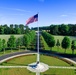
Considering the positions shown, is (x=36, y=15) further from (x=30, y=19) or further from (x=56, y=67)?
(x=56, y=67)

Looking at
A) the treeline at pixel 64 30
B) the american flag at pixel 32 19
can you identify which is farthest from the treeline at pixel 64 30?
the american flag at pixel 32 19

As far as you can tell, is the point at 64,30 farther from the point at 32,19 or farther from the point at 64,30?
the point at 32,19

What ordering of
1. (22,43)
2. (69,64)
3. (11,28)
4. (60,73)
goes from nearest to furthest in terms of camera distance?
1. (60,73)
2. (69,64)
3. (22,43)
4. (11,28)

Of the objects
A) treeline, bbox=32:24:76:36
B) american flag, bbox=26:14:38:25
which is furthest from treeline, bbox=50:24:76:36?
american flag, bbox=26:14:38:25

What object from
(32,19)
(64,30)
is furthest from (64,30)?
(32,19)

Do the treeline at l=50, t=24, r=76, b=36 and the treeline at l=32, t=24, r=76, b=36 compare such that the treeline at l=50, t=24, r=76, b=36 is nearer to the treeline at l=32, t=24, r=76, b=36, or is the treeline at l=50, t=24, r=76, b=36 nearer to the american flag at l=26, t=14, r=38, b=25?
the treeline at l=32, t=24, r=76, b=36

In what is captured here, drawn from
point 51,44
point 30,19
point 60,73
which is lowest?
point 60,73

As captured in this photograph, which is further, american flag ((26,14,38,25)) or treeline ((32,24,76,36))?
treeline ((32,24,76,36))

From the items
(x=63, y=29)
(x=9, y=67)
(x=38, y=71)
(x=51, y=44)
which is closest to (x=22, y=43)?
(x=51, y=44)

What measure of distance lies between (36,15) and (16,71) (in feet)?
44.5

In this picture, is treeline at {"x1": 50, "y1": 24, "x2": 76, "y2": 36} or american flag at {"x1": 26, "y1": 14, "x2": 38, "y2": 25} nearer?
american flag at {"x1": 26, "y1": 14, "x2": 38, "y2": 25}

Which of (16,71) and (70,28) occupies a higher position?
(70,28)

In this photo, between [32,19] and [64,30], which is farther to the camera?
[64,30]

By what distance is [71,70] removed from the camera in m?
35.1
